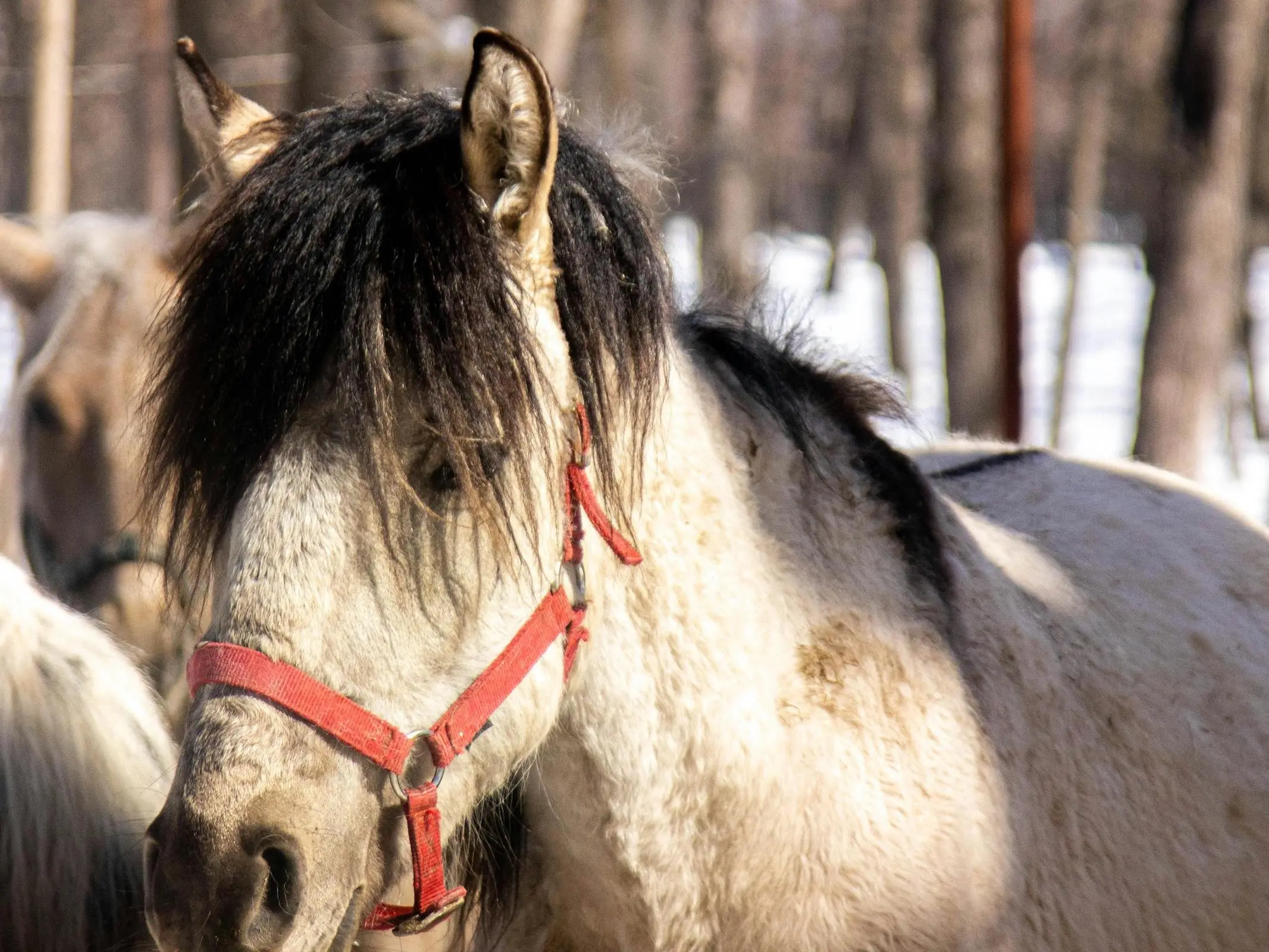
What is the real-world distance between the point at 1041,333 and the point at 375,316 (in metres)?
25.1

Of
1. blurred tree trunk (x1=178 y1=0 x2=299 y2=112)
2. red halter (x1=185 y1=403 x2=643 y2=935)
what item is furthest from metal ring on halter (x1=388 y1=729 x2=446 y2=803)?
blurred tree trunk (x1=178 y1=0 x2=299 y2=112)

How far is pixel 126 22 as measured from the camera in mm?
15883

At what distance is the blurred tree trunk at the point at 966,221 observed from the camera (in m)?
8.13

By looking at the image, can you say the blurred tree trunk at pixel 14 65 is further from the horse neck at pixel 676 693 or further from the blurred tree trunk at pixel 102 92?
the horse neck at pixel 676 693

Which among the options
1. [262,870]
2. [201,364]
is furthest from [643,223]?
[262,870]

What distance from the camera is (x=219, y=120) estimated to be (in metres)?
2.11

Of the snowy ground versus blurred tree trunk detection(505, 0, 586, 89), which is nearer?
the snowy ground

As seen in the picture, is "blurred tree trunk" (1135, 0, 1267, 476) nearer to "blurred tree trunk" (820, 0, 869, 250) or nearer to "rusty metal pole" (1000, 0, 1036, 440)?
"rusty metal pole" (1000, 0, 1036, 440)

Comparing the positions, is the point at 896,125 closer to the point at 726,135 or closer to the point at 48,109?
the point at 726,135

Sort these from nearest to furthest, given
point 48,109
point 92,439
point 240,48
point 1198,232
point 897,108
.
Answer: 1. point 92,439
2. point 1198,232
3. point 48,109
4. point 240,48
5. point 897,108

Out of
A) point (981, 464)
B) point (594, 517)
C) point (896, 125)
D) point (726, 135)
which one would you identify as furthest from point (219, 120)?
point (896, 125)

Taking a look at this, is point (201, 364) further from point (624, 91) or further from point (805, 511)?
point (624, 91)

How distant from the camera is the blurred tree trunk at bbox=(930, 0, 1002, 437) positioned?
26.7ft

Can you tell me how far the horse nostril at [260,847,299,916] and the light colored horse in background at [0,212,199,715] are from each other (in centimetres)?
186
